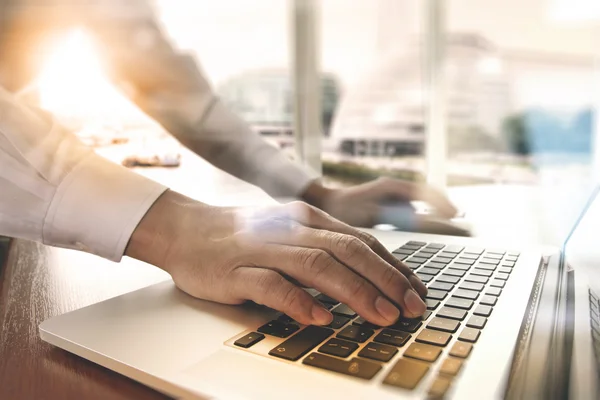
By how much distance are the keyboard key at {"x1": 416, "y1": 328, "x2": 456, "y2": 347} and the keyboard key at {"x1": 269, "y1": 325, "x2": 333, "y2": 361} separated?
0.05 metres

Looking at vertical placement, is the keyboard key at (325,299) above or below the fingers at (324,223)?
below

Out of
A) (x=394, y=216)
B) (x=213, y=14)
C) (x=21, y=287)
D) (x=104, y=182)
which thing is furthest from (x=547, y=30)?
(x=21, y=287)

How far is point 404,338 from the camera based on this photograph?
0.28 meters

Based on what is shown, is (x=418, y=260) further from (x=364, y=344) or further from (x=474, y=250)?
(x=364, y=344)

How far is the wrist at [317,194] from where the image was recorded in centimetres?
70

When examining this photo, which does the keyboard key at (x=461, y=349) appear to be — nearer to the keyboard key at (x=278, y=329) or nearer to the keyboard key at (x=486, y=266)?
the keyboard key at (x=278, y=329)

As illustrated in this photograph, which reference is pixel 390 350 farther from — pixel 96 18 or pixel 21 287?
pixel 96 18

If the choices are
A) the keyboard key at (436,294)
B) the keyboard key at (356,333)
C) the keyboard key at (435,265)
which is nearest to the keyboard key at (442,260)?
the keyboard key at (435,265)

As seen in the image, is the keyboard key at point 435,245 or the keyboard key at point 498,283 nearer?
the keyboard key at point 498,283

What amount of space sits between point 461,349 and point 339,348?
7 cm

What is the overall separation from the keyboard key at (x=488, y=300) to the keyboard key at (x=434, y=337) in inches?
3.1

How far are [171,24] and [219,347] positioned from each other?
52cm

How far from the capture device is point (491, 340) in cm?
28

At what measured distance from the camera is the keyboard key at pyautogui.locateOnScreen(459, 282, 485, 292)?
0.39 meters
